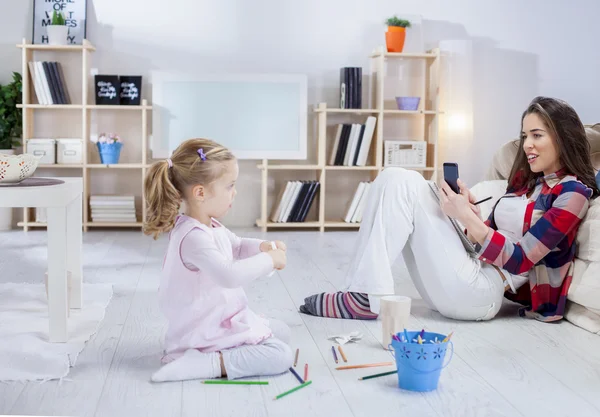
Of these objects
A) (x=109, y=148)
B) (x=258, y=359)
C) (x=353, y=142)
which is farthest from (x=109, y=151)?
(x=258, y=359)

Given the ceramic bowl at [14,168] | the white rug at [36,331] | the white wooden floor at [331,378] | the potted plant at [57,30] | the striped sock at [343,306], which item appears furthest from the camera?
the potted plant at [57,30]

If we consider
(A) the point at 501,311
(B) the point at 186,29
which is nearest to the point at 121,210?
(B) the point at 186,29

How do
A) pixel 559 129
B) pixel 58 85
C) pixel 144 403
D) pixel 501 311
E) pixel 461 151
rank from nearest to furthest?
pixel 144 403 → pixel 559 129 → pixel 501 311 → pixel 58 85 → pixel 461 151

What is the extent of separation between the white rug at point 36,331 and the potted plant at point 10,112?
2136mm

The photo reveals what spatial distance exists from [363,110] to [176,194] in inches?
130

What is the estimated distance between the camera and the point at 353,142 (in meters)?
5.29

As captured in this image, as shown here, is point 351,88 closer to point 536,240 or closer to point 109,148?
point 109,148

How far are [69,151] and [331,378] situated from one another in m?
3.50

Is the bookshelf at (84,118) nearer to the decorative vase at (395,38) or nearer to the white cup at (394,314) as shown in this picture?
the decorative vase at (395,38)

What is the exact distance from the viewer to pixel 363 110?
5.19 metres

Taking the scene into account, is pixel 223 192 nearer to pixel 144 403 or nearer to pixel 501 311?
pixel 144 403

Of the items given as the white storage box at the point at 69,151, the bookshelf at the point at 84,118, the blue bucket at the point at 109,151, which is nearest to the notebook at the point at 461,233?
the bookshelf at the point at 84,118

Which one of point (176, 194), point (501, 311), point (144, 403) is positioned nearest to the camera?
point (144, 403)

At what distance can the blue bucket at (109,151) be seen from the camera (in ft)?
16.6
